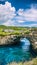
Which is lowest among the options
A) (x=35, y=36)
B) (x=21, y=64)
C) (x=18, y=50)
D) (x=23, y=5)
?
(x=21, y=64)

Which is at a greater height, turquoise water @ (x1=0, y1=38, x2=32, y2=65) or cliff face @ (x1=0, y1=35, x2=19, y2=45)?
cliff face @ (x1=0, y1=35, x2=19, y2=45)

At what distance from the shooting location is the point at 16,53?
5930 mm

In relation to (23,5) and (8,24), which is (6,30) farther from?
(23,5)

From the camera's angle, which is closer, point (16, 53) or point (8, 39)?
point (16, 53)

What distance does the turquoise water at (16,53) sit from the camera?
5759 millimetres

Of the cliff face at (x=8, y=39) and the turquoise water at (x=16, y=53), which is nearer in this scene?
the turquoise water at (x=16, y=53)

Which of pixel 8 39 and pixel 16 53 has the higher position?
pixel 8 39

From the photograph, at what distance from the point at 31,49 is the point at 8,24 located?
1144 millimetres

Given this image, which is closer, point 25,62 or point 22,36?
point 25,62

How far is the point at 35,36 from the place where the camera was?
19.7 ft

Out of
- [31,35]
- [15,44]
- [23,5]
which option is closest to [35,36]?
[31,35]

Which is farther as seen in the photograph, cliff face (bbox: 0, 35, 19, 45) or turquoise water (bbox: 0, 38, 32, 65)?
cliff face (bbox: 0, 35, 19, 45)

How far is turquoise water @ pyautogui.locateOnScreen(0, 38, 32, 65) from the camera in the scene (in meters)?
5.76

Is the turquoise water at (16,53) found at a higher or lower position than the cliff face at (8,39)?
lower
